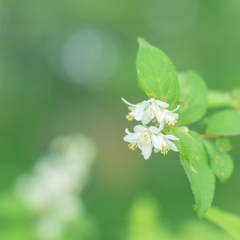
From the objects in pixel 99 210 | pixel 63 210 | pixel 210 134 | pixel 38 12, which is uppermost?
pixel 210 134

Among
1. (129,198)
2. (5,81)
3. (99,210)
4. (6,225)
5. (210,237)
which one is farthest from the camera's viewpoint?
(5,81)

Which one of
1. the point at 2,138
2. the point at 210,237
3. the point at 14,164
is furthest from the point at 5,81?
the point at 210,237

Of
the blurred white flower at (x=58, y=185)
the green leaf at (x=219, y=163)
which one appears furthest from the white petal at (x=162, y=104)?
the blurred white flower at (x=58, y=185)

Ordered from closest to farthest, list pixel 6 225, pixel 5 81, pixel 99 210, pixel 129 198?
pixel 6 225 < pixel 99 210 < pixel 129 198 < pixel 5 81

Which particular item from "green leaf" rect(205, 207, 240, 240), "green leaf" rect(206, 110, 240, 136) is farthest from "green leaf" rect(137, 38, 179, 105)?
"green leaf" rect(205, 207, 240, 240)

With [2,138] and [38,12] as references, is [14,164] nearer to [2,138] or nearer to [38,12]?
[2,138]

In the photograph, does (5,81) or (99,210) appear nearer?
(99,210)
